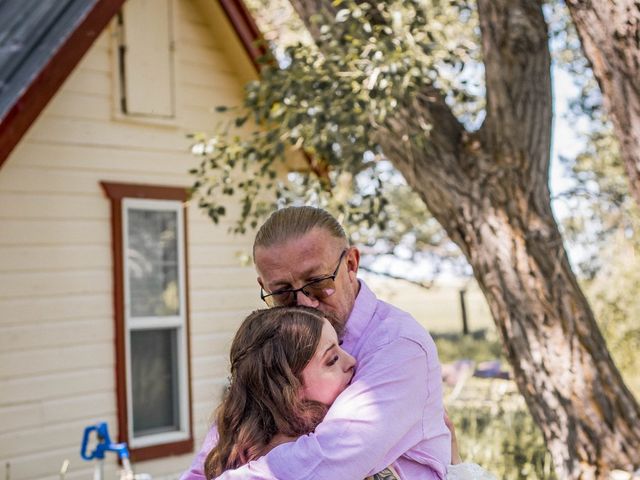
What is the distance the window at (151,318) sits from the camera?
9.11m

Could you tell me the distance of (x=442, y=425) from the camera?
3229mm

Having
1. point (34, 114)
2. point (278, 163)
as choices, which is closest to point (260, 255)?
point (34, 114)

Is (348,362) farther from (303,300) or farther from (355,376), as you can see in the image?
(303,300)

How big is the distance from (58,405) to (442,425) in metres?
6.05

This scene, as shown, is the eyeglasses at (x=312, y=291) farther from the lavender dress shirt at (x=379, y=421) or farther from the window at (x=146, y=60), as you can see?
the window at (x=146, y=60)

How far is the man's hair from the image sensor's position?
3293 millimetres

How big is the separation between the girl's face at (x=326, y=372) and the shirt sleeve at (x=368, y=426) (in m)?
0.06

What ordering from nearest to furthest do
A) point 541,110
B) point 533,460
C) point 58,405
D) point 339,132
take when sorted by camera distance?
point 541,110, point 339,132, point 58,405, point 533,460

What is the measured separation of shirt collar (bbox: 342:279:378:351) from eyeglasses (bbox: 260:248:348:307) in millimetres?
103

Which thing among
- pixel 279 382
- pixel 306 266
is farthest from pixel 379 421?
pixel 306 266

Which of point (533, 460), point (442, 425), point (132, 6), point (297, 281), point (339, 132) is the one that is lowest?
point (533, 460)

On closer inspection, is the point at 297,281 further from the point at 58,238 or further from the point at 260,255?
the point at 58,238

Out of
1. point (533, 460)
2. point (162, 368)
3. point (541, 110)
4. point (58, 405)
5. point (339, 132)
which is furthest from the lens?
point (533, 460)

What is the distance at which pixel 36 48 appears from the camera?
8359mm
